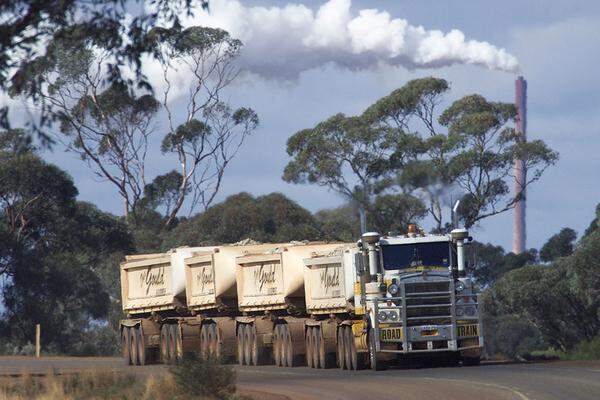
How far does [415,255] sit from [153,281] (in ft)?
43.4

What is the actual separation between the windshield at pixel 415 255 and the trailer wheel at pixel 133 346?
13.8 meters

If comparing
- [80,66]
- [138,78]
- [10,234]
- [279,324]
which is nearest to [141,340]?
[279,324]

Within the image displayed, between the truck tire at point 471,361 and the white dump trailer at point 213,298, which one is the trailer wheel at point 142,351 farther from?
the truck tire at point 471,361

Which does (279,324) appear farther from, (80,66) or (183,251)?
(80,66)

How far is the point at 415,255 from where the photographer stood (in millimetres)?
33719

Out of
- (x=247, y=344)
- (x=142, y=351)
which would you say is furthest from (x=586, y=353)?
(x=142, y=351)

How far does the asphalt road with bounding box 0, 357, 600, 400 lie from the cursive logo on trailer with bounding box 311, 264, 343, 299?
2.00 m

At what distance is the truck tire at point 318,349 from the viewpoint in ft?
119

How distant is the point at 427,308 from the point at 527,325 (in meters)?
55.2

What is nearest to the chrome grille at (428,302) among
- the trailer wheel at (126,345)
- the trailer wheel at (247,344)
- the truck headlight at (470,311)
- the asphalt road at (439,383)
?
the truck headlight at (470,311)

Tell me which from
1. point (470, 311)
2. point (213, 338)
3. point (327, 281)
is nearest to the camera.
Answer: point (470, 311)

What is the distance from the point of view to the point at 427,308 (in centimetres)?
3328

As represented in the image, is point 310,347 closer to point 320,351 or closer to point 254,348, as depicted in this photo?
point 320,351

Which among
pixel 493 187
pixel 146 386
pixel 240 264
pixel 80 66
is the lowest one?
pixel 146 386
